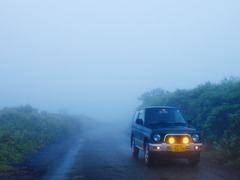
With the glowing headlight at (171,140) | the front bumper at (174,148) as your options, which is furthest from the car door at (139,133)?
the glowing headlight at (171,140)

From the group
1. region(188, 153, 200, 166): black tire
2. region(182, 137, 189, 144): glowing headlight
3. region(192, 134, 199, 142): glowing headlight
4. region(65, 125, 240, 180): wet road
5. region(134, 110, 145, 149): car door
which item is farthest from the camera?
region(134, 110, 145, 149): car door

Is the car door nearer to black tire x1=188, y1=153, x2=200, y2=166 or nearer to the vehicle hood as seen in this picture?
the vehicle hood

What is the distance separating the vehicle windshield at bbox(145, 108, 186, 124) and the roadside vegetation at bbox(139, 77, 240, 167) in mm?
1952

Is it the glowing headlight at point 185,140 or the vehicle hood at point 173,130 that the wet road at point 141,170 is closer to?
the glowing headlight at point 185,140

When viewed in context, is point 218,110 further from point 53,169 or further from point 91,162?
point 53,169

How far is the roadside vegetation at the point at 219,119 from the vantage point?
1513 centimetres

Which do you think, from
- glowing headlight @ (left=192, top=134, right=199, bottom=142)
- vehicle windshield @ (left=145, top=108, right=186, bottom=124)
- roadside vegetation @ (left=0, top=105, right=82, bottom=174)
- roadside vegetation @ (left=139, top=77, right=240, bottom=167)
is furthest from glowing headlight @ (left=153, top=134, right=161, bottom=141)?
roadside vegetation @ (left=0, top=105, right=82, bottom=174)

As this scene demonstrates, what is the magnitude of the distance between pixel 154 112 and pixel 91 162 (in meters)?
3.10

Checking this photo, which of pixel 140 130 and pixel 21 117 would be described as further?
pixel 21 117

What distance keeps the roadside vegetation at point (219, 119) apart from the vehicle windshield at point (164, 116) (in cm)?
195

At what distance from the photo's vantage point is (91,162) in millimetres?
15602

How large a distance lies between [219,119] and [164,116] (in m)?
3.82

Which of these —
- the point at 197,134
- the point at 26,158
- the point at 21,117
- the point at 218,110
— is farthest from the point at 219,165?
the point at 21,117

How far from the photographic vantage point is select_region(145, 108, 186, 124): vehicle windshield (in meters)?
15.6
